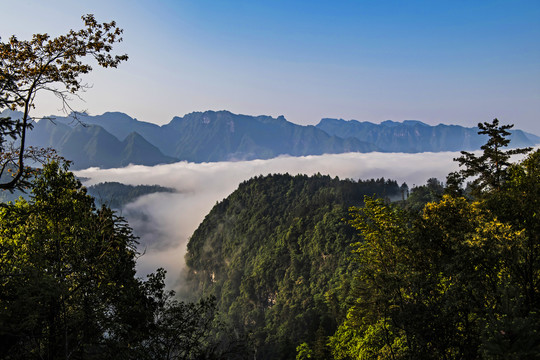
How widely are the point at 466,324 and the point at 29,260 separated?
14.7 meters

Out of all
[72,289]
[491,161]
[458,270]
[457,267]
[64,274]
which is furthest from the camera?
[491,161]

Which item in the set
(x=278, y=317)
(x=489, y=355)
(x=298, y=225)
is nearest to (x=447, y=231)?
(x=489, y=355)

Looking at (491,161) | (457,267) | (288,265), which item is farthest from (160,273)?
(288,265)

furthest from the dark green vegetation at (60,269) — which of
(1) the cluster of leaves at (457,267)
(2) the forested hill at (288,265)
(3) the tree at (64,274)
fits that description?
(2) the forested hill at (288,265)

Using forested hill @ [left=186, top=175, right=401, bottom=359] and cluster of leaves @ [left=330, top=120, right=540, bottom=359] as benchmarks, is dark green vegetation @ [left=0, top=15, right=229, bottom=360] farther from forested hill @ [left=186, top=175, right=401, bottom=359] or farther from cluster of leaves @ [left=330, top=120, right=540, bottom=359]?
forested hill @ [left=186, top=175, right=401, bottom=359]

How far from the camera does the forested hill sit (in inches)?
3553

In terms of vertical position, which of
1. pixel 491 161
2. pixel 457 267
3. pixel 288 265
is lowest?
pixel 288 265

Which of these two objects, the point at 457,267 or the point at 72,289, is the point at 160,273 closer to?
the point at 72,289

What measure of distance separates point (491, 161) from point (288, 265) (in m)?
120

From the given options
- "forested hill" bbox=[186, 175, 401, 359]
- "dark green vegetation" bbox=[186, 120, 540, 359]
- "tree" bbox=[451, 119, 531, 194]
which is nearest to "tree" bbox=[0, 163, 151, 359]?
"dark green vegetation" bbox=[186, 120, 540, 359]

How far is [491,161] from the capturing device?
25062 millimetres

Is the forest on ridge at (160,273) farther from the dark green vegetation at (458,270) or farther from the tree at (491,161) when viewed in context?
the tree at (491,161)

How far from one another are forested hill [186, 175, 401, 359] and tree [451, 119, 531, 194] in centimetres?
4339

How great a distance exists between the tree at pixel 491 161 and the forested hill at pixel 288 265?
142 ft
